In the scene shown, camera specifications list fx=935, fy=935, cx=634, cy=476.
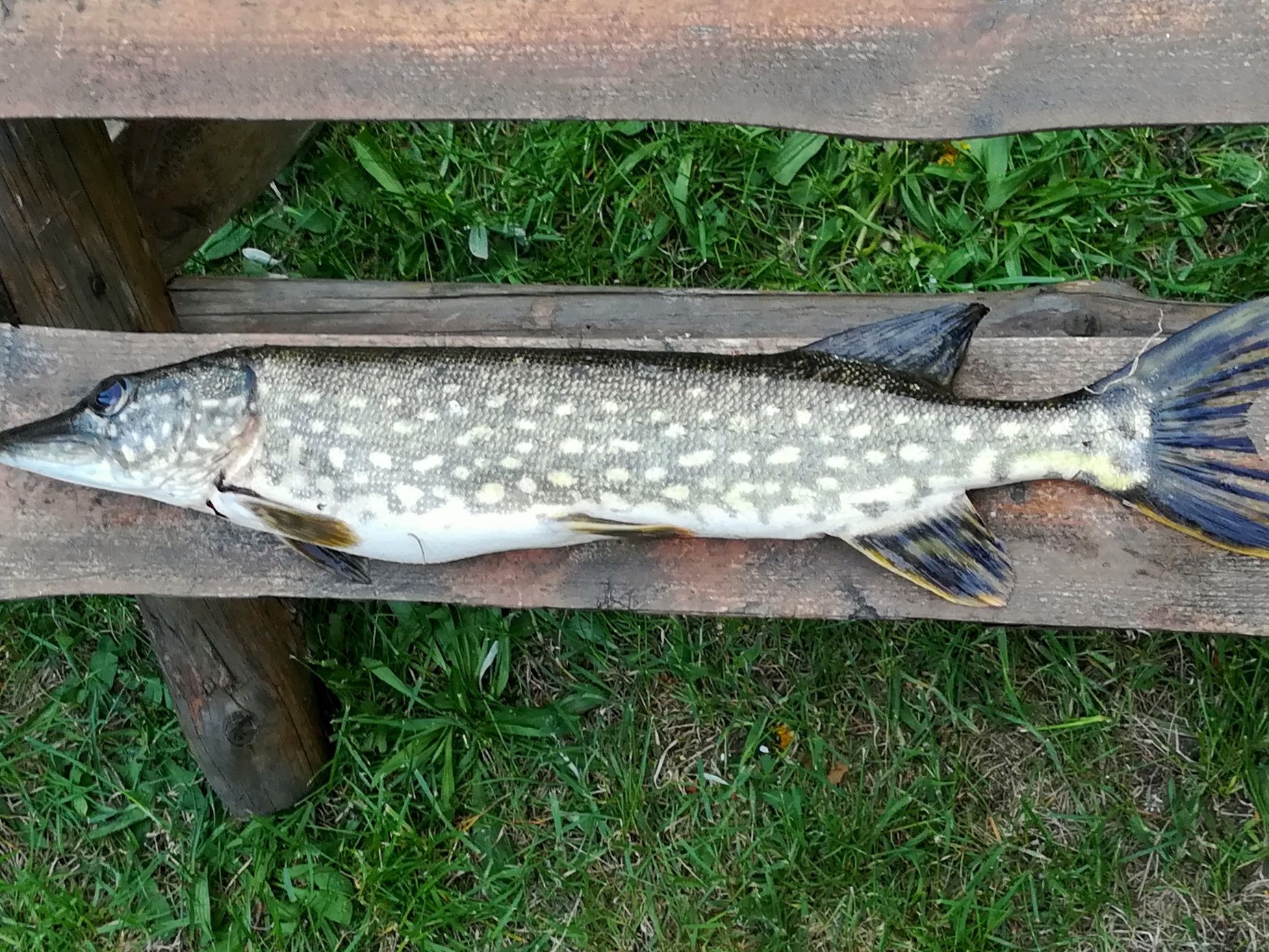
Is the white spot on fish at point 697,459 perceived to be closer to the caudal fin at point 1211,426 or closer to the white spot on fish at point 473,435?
the white spot on fish at point 473,435

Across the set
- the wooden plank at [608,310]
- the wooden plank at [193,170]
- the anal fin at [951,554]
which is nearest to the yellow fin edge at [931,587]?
the anal fin at [951,554]

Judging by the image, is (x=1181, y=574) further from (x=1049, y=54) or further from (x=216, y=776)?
(x=216, y=776)

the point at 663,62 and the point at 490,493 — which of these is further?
the point at 490,493

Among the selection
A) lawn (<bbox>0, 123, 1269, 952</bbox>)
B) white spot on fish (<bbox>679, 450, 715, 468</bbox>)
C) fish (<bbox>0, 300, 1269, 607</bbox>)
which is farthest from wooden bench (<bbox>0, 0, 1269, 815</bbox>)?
lawn (<bbox>0, 123, 1269, 952</bbox>)

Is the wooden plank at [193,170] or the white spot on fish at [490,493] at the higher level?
the wooden plank at [193,170]

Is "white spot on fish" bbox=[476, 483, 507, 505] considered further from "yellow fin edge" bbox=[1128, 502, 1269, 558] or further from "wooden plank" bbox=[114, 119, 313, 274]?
"yellow fin edge" bbox=[1128, 502, 1269, 558]

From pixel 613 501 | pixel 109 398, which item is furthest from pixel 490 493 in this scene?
pixel 109 398

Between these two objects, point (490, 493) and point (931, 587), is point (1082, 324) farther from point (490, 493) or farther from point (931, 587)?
point (490, 493)
